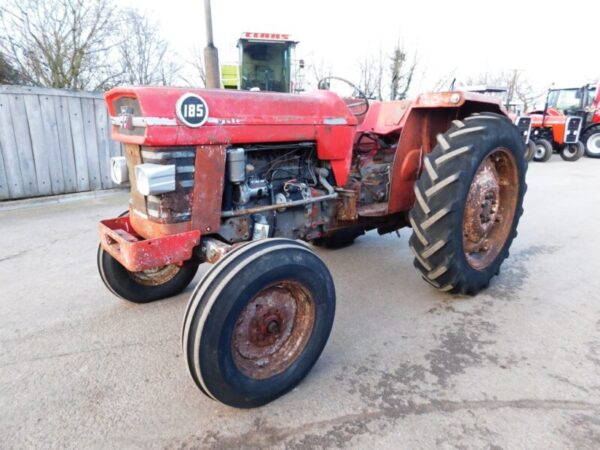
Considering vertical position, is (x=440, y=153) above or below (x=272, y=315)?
above

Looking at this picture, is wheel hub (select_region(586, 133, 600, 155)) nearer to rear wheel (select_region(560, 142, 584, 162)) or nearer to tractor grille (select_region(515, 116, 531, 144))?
rear wheel (select_region(560, 142, 584, 162))

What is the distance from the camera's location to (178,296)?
9.85ft

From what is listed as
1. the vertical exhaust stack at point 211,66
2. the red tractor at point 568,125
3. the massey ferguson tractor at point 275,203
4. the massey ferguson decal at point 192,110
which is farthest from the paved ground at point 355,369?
the red tractor at point 568,125

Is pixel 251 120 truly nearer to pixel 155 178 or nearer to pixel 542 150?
pixel 155 178

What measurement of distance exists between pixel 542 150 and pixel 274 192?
13107 millimetres

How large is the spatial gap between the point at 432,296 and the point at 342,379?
131 centimetres

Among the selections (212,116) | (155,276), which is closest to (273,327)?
(212,116)

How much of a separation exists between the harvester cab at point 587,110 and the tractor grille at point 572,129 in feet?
2.80

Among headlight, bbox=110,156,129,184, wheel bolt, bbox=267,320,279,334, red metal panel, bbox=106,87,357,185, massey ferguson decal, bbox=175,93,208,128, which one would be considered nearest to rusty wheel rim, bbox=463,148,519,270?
red metal panel, bbox=106,87,357,185

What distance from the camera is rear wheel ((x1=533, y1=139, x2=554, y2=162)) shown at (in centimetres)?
1260

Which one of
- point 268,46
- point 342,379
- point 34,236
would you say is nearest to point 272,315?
point 342,379

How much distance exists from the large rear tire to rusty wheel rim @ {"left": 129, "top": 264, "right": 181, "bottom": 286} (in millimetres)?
1746

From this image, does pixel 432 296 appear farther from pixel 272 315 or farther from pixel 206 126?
pixel 206 126

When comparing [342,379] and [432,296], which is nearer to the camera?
[342,379]
